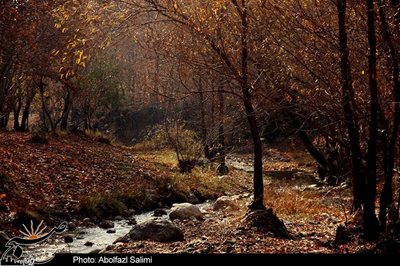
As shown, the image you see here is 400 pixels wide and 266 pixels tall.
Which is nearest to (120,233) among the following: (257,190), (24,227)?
(24,227)

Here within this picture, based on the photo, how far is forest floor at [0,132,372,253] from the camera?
7895 millimetres

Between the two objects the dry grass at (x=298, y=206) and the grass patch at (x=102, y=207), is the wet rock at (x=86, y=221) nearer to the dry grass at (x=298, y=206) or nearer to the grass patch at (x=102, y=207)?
the grass patch at (x=102, y=207)

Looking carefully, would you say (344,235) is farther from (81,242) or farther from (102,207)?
(102,207)

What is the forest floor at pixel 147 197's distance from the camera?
25.9ft

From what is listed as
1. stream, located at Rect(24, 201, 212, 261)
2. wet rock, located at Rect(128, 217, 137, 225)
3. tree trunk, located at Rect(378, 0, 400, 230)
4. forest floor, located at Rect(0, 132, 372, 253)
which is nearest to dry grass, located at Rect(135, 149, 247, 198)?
forest floor, located at Rect(0, 132, 372, 253)

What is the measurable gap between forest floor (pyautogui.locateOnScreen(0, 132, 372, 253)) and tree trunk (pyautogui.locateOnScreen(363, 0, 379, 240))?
0.30 meters

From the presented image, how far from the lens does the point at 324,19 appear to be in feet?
26.6

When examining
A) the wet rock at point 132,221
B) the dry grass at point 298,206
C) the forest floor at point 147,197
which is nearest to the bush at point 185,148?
the forest floor at point 147,197

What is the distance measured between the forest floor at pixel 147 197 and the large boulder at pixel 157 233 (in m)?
0.31

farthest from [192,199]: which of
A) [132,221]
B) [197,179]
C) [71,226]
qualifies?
[71,226]

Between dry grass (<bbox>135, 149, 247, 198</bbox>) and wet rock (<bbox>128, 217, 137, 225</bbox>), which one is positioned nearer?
wet rock (<bbox>128, 217, 137, 225</bbox>)

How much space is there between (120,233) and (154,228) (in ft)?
6.99

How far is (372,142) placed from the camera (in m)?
6.64

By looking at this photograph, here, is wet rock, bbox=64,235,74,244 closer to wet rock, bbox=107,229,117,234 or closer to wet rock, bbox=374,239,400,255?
wet rock, bbox=107,229,117,234
